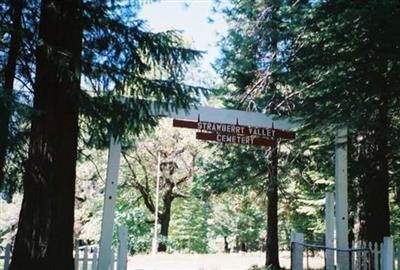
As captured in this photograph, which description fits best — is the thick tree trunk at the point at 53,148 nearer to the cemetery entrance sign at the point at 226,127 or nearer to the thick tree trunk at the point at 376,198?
the cemetery entrance sign at the point at 226,127

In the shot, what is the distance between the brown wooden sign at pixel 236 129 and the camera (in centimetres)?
998

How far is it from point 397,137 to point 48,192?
17.6 ft

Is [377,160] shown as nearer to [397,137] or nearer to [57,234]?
[397,137]

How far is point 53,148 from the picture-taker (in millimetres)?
5988

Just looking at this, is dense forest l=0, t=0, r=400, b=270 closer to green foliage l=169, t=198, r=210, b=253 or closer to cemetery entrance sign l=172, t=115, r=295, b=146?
cemetery entrance sign l=172, t=115, r=295, b=146

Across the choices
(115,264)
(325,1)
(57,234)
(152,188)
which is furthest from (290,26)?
(152,188)

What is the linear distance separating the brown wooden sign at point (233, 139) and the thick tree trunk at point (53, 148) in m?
4.19

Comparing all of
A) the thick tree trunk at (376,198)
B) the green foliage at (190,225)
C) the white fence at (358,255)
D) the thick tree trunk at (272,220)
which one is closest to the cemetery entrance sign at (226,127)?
the thick tree trunk at (376,198)

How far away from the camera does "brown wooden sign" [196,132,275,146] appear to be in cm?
1012

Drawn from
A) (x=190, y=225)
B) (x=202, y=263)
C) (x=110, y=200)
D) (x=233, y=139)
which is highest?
(x=233, y=139)

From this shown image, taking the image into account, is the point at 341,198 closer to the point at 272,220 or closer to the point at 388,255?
the point at 388,255

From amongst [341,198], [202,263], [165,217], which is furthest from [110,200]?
[165,217]

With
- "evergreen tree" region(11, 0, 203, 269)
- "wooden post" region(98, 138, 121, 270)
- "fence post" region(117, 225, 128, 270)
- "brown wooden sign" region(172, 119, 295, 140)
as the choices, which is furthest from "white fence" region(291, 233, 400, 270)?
"evergreen tree" region(11, 0, 203, 269)

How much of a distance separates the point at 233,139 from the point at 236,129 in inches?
8.8
